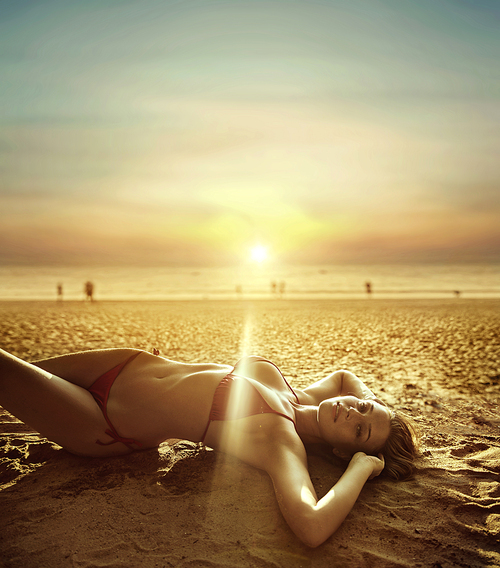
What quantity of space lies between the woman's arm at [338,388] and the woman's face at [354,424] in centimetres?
43

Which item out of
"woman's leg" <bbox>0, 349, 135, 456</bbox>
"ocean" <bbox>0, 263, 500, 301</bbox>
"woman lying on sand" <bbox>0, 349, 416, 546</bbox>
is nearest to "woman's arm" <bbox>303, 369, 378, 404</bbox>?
"woman lying on sand" <bbox>0, 349, 416, 546</bbox>

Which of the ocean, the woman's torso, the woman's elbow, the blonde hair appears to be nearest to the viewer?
the woman's elbow

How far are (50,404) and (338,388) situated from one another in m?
2.46

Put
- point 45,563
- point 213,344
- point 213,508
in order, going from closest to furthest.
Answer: point 45,563, point 213,508, point 213,344

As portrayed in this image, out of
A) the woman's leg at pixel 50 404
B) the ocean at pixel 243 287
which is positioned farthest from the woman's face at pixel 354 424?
the ocean at pixel 243 287

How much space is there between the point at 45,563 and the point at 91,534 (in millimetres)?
285

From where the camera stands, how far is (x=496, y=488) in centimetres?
288

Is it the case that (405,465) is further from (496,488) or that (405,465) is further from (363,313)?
(363,313)

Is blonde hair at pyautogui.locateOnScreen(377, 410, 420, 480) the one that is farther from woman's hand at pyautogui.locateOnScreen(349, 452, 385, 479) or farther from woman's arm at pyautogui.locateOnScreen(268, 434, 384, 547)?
woman's arm at pyautogui.locateOnScreen(268, 434, 384, 547)

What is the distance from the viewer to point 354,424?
9.38ft

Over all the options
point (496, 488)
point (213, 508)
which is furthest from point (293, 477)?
point (496, 488)

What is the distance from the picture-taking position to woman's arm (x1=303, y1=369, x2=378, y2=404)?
3463mm

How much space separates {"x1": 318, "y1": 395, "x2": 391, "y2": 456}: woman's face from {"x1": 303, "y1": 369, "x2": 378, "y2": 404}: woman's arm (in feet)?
1.40

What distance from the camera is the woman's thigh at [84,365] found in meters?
3.04
